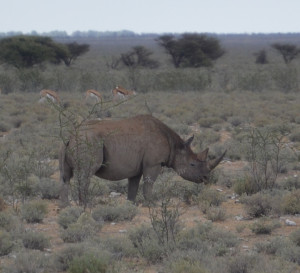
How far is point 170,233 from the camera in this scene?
26.4ft

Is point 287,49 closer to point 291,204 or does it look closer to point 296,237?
point 291,204

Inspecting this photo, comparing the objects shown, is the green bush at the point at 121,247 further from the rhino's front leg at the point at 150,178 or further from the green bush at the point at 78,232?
the rhino's front leg at the point at 150,178

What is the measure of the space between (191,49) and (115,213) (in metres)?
46.0

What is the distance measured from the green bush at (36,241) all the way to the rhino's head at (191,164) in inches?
123

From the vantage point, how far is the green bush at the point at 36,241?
782 centimetres

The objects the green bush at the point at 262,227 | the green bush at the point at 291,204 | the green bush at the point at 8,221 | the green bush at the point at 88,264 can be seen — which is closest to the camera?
the green bush at the point at 88,264

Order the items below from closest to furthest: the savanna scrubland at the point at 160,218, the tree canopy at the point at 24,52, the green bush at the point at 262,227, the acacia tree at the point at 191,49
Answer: the savanna scrubland at the point at 160,218 → the green bush at the point at 262,227 → the tree canopy at the point at 24,52 → the acacia tree at the point at 191,49

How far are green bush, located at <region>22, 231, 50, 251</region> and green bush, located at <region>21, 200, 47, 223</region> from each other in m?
1.45

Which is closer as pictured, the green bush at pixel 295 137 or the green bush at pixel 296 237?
the green bush at pixel 296 237

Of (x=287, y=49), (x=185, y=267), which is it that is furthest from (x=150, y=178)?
(x=287, y=49)

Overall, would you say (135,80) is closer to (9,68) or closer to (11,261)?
(9,68)

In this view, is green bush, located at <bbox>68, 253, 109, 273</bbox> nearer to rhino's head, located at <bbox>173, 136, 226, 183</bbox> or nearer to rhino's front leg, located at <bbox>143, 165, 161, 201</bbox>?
rhino's front leg, located at <bbox>143, 165, 161, 201</bbox>

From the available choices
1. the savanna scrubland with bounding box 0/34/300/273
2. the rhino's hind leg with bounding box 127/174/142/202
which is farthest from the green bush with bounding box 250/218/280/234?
the rhino's hind leg with bounding box 127/174/142/202

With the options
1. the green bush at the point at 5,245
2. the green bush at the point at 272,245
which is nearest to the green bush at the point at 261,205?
the green bush at the point at 272,245
